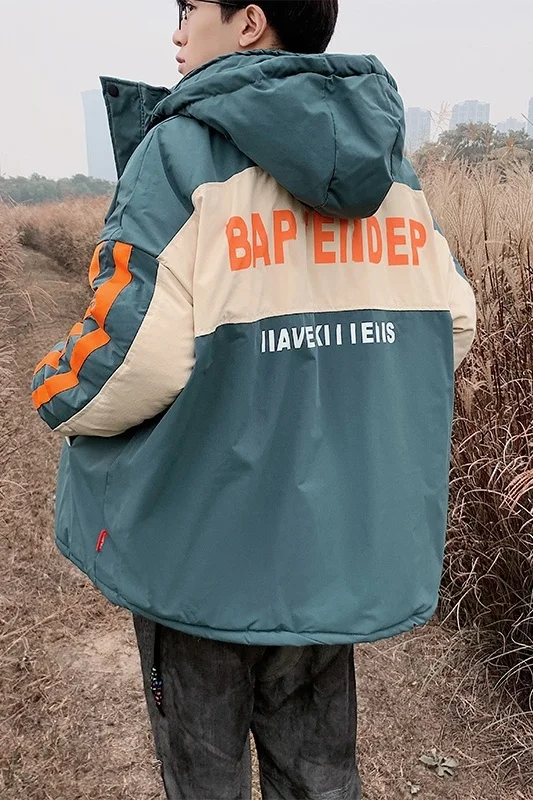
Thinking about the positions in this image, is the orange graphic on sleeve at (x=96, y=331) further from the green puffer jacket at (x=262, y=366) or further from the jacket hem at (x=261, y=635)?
the jacket hem at (x=261, y=635)

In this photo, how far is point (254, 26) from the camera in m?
0.84

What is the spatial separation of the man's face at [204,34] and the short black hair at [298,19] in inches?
0.4

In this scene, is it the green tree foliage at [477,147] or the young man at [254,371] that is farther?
the green tree foliage at [477,147]

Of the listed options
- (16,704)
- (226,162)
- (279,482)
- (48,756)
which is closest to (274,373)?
(279,482)

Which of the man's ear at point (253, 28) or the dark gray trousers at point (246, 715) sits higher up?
the man's ear at point (253, 28)

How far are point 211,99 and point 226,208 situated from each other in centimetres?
12

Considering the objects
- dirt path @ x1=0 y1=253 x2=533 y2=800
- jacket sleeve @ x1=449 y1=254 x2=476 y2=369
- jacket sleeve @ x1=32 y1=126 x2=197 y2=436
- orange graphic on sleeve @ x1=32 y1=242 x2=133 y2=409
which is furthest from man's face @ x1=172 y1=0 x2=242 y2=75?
dirt path @ x1=0 y1=253 x2=533 y2=800

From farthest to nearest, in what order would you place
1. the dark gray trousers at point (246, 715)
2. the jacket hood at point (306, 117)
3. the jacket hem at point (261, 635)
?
the dark gray trousers at point (246, 715)
the jacket hem at point (261, 635)
the jacket hood at point (306, 117)

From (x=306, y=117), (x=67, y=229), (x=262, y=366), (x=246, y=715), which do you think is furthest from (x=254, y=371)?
(x=67, y=229)

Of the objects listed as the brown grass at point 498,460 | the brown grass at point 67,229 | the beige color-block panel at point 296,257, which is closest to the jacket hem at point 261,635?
the beige color-block panel at point 296,257

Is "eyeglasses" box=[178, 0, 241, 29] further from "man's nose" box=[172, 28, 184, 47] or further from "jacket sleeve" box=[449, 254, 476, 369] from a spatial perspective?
"jacket sleeve" box=[449, 254, 476, 369]

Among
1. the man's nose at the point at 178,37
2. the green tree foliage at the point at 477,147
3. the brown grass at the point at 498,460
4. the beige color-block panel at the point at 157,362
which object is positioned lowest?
the brown grass at the point at 498,460

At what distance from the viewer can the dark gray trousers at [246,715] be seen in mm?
971

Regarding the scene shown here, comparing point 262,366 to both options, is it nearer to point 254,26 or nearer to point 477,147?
point 254,26
